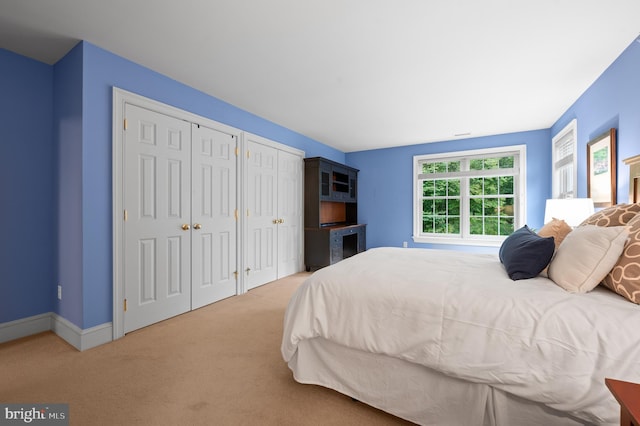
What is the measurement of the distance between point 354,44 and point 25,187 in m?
3.13

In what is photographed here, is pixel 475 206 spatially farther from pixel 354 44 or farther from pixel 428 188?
pixel 354 44

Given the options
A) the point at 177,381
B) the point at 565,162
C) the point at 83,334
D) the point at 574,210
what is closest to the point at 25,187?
the point at 83,334

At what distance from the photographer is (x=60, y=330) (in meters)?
2.42

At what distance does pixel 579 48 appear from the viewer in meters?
2.26

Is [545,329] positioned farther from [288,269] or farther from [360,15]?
[288,269]

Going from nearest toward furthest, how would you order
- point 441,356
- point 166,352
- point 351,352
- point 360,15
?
1. point 441,356
2. point 351,352
3. point 360,15
4. point 166,352

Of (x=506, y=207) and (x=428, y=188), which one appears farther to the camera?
(x=428, y=188)

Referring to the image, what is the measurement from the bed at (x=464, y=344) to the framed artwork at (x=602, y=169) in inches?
66.1

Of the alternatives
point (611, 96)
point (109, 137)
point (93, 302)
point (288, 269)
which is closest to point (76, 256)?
point (93, 302)

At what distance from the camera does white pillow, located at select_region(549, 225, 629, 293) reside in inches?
51.6

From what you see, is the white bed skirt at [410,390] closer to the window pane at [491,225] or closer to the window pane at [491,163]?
the window pane at [491,225]

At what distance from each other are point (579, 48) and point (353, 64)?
6.12 feet

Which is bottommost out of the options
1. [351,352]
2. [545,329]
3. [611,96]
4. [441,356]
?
[351,352]

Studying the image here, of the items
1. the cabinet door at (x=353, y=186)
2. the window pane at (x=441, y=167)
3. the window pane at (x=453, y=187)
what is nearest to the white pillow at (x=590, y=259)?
the window pane at (x=453, y=187)
